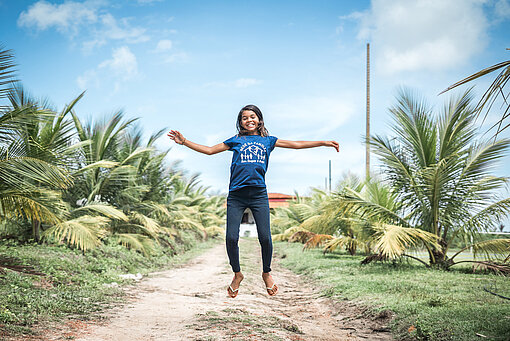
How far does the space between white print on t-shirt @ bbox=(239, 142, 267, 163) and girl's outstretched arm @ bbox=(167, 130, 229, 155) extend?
0.24m

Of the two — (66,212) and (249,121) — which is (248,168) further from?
(66,212)

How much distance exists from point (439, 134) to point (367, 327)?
22.2ft

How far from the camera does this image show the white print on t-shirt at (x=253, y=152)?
4.10m

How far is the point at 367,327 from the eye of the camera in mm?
6504

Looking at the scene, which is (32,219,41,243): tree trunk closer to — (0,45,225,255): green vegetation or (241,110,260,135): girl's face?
(0,45,225,255): green vegetation

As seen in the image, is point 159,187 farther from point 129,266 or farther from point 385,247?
point 385,247

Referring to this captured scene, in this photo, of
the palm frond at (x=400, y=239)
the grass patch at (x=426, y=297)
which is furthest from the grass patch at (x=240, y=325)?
the palm frond at (x=400, y=239)

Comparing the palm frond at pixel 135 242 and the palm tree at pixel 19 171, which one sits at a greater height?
the palm tree at pixel 19 171

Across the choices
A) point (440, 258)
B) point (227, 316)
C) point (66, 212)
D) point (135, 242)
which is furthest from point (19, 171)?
point (440, 258)

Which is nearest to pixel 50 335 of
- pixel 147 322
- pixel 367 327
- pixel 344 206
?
pixel 147 322

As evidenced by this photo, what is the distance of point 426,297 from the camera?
714 cm

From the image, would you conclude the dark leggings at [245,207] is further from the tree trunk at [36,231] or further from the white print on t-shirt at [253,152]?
the tree trunk at [36,231]

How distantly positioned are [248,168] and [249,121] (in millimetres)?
560

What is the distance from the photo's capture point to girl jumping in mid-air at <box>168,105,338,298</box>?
4043 mm
